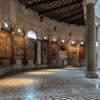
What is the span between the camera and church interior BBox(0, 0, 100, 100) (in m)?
14.0

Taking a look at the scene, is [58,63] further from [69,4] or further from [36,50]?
[69,4]

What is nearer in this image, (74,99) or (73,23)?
(74,99)

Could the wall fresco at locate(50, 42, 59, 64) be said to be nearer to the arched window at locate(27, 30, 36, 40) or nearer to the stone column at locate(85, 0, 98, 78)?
the arched window at locate(27, 30, 36, 40)

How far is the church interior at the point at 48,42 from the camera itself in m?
14.0

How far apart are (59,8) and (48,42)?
21.1 feet

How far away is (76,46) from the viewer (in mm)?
35375

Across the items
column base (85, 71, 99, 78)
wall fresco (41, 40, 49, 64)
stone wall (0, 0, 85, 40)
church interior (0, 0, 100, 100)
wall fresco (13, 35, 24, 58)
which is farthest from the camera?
wall fresco (41, 40, 49, 64)

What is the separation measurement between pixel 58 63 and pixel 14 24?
12937mm

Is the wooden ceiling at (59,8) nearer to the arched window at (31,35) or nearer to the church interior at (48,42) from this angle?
the church interior at (48,42)

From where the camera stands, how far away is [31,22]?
1014 inches

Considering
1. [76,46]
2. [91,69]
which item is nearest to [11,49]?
[91,69]

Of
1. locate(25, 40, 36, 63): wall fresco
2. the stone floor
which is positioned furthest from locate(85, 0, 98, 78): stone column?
locate(25, 40, 36, 63): wall fresco

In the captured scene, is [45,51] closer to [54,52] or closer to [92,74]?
[54,52]

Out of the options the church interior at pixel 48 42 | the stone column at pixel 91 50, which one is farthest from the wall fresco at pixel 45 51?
the stone column at pixel 91 50
